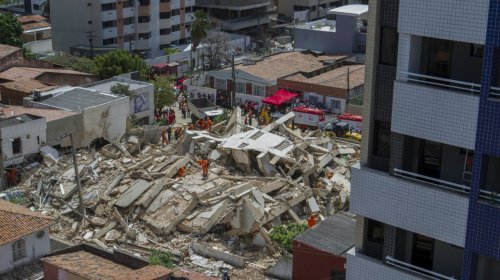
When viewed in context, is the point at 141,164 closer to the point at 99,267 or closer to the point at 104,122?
the point at 104,122

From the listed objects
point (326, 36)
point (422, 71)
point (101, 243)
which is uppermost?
point (422, 71)

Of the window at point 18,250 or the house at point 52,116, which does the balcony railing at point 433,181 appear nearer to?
the window at point 18,250

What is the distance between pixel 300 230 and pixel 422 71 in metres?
21.0

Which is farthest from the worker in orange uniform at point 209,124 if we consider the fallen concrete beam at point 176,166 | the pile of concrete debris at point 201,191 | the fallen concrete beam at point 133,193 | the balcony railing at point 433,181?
the balcony railing at point 433,181

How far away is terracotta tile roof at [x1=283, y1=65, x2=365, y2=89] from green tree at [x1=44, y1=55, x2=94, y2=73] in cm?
1607

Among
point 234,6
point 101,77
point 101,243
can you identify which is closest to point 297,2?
point 234,6

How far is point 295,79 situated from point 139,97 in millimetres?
13805

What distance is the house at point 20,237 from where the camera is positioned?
28188 mm

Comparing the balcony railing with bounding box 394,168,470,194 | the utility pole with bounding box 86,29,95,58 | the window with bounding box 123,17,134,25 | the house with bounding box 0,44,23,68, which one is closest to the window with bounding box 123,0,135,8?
the window with bounding box 123,17,134,25

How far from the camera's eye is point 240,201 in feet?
113

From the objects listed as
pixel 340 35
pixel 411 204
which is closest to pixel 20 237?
pixel 411 204

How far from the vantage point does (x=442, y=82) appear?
1260cm

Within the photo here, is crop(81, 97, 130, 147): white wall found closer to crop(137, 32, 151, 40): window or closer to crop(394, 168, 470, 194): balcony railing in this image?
crop(137, 32, 151, 40): window

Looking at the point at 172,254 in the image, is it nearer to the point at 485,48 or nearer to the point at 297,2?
the point at 485,48
